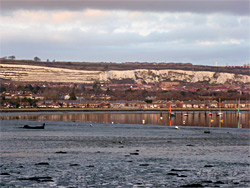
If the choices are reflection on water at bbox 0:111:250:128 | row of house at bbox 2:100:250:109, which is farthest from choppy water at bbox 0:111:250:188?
row of house at bbox 2:100:250:109

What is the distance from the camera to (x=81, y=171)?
31.0 meters

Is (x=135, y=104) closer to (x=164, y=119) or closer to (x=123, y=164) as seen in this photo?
(x=164, y=119)

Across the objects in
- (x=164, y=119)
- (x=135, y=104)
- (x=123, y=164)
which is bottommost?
(x=135, y=104)

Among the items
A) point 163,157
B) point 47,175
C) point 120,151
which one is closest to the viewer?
point 47,175

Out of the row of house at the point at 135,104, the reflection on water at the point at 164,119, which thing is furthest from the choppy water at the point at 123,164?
the row of house at the point at 135,104

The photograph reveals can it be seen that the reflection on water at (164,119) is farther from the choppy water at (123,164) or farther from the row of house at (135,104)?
the row of house at (135,104)

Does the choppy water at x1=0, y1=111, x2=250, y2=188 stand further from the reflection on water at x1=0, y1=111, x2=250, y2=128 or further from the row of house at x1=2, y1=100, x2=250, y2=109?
the row of house at x1=2, y1=100, x2=250, y2=109

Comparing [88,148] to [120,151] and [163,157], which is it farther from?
[163,157]

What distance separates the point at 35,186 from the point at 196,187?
7.29 m

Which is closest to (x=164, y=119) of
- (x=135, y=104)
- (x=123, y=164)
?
(x=123, y=164)


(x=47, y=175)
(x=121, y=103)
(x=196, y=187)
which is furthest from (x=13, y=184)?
(x=121, y=103)

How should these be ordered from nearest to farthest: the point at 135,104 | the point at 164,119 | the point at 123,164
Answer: the point at 123,164 → the point at 164,119 → the point at 135,104

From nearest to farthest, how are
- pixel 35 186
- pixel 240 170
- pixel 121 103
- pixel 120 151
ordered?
pixel 35 186, pixel 240 170, pixel 120 151, pixel 121 103

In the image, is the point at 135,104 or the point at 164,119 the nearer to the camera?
the point at 164,119
